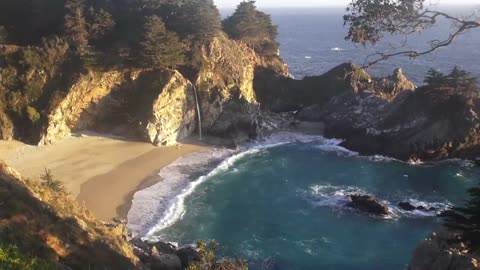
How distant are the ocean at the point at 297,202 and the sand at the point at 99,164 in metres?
1.61

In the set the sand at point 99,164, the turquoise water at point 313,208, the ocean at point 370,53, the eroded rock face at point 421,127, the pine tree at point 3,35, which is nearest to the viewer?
the turquoise water at point 313,208

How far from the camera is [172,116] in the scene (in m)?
50.3

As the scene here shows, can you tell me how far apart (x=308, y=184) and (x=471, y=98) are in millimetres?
19315

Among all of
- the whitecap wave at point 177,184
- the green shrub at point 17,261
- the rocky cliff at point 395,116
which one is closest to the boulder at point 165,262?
the whitecap wave at point 177,184

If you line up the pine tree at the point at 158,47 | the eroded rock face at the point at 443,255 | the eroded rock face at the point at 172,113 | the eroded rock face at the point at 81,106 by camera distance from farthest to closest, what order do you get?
the eroded rock face at the point at 172,113
the pine tree at the point at 158,47
the eroded rock face at the point at 81,106
the eroded rock face at the point at 443,255

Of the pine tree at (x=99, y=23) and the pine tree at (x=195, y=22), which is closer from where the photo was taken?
the pine tree at (x=99, y=23)

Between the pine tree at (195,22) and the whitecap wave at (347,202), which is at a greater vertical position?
the pine tree at (195,22)

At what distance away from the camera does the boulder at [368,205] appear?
35.5 metres

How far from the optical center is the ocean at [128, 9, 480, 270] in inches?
1216

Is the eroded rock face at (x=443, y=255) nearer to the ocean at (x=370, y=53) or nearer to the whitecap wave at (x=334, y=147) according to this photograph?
the whitecap wave at (x=334, y=147)

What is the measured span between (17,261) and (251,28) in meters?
53.9

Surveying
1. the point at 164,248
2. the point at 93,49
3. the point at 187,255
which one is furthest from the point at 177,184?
the point at 93,49

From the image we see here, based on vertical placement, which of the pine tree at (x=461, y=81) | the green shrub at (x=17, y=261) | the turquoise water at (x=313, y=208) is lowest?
the turquoise water at (x=313, y=208)

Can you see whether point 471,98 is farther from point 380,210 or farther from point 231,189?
point 231,189
